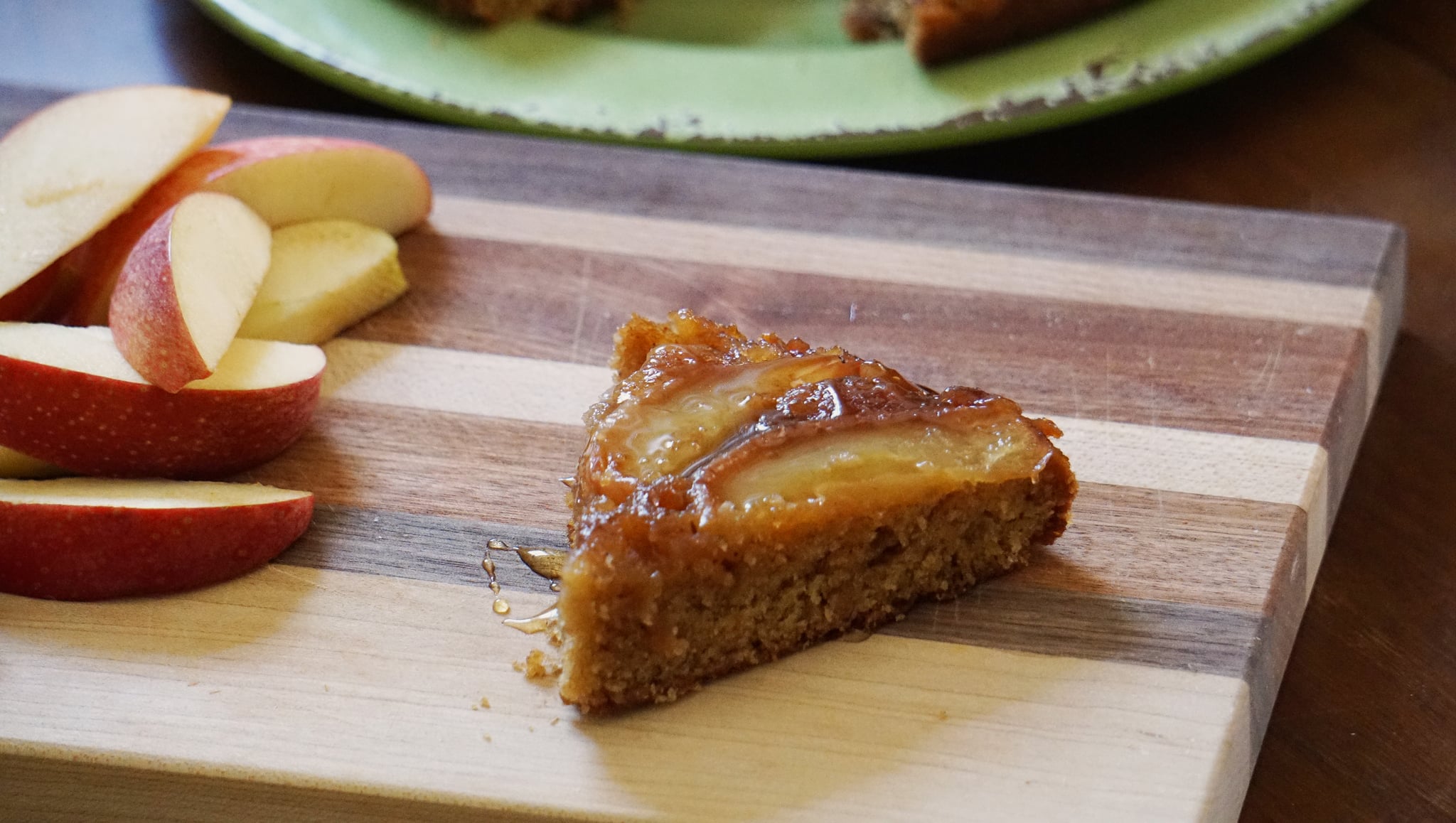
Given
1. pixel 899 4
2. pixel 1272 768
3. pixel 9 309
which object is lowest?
pixel 1272 768

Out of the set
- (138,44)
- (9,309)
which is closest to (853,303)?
(9,309)

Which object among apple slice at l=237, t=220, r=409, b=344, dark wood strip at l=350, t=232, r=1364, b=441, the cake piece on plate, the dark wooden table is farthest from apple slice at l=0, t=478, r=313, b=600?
the cake piece on plate

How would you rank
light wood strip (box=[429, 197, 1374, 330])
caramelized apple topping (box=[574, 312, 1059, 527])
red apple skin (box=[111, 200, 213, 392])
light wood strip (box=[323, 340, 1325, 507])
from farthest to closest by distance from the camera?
1. light wood strip (box=[429, 197, 1374, 330])
2. light wood strip (box=[323, 340, 1325, 507])
3. red apple skin (box=[111, 200, 213, 392])
4. caramelized apple topping (box=[574, 312, 1059, 527])

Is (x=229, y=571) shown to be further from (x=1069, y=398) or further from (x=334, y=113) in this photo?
(x=334, y=113)

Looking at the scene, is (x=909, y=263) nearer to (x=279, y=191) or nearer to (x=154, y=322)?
(x=279, y=191)

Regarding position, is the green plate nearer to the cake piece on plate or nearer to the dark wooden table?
the cake piece on plate
